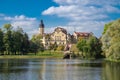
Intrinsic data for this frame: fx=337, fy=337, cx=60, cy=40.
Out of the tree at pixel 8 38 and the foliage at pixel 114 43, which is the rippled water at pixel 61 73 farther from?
the tree at pixel 8 38

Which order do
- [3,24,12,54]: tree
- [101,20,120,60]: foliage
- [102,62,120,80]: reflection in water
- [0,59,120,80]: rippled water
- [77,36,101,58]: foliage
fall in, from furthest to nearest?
[3,24,12,54]: tree
[77,36,101,58]: foliage
[101,20,120,60]: foliage
[0,59,120,80]: rippled water
[102,62,120,80]: reflection in water

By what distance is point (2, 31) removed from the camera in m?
122

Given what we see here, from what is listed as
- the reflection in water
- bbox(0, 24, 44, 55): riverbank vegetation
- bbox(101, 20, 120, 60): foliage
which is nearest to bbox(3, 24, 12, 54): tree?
bbox(0, 24, 44, 55): riverbank vegetation

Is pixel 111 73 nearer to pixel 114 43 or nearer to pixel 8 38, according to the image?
pixel 114 43

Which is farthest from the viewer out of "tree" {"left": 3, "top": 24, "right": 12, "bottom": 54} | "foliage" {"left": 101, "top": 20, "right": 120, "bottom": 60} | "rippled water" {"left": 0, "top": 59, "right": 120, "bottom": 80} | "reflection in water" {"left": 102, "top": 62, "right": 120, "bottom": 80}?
"tree" {"left": 3, "top": 24, "right": 12, "bottom": 54}

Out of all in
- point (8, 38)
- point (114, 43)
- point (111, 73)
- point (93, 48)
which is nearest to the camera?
point (111, 73)

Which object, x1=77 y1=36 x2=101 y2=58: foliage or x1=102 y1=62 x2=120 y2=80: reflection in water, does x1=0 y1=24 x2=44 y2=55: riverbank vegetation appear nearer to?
x1=77 y1=36 x2=101 y2=58: foliage

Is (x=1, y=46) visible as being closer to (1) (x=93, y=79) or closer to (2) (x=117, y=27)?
(2) (x=117, y=27)

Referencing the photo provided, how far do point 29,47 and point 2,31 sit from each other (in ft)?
42.7

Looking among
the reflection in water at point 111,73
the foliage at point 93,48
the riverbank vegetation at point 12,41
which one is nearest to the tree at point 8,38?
the riverbank vegetation at point 12,41

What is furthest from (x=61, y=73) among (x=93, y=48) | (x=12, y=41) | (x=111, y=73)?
(x=12, y=41)

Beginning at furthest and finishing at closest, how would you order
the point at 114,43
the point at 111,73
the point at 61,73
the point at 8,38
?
the point at 8,38
the point at 114,43
the point at 61,73
the point at 111,73

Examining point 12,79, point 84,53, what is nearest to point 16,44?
point 84,53

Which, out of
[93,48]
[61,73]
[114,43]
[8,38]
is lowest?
[61,73]
